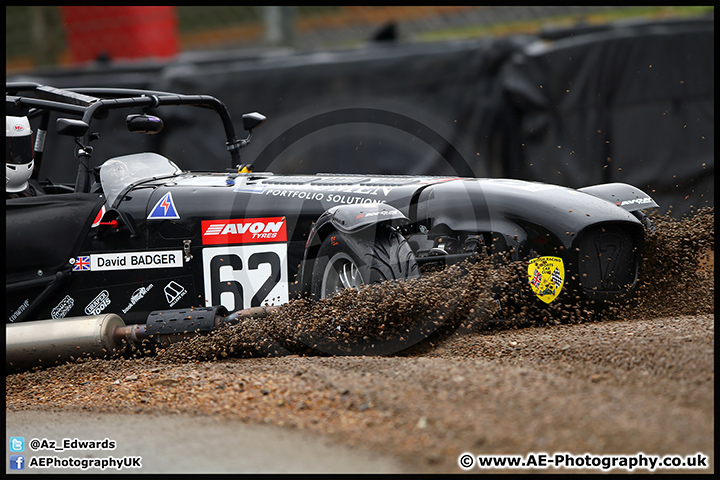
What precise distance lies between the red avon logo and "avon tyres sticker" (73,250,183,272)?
238mm

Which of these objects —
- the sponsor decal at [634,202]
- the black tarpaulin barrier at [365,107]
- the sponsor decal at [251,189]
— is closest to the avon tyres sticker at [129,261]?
the sponsor decal at [251,189]

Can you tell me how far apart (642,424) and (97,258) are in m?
3.52

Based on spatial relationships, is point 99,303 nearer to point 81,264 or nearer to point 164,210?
point 81,264

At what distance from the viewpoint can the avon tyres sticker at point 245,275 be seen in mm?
4520

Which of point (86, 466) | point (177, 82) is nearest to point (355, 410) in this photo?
point (86, 466)

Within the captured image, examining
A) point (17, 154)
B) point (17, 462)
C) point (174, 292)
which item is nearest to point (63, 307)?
point (174, 292)

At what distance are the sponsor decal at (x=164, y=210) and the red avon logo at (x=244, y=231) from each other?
0.24m

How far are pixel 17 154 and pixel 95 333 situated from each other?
5.64ft

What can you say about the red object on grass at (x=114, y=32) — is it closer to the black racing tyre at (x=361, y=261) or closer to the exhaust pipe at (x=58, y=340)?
the exhaust pipe at (x=58, y=340)

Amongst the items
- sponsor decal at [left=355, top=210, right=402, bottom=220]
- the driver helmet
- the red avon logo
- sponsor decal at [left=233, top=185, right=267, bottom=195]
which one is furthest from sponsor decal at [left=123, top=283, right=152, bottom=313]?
sponsor decal at [left=355, top=210, right=402, bottom=220]

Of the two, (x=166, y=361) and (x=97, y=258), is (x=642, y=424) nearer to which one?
(x=166, y=361)

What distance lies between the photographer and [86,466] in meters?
2.79

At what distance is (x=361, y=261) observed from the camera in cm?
400

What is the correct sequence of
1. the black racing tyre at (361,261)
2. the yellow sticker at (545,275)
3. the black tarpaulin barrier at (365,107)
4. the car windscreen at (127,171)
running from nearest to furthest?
the black racing tyre at (361,261) < the yellow sticker at (545,275) < the car windscreen at (127,171) < the black tarpaulin barrier at (365,107)
